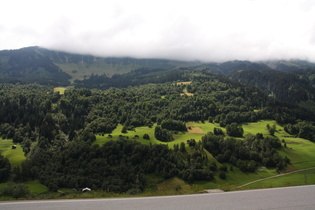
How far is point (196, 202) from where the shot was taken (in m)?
25.4

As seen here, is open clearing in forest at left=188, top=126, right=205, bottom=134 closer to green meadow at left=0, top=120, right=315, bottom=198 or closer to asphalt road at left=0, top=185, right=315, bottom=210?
green meadow at left=0, top=120, right=315, bottom=198

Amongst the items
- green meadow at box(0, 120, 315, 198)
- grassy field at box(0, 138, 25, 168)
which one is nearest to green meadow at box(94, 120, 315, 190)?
green meadow at box(0, 120, 315, 198)

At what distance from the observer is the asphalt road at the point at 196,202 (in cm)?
2423

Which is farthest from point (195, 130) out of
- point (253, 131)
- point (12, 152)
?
point (12, 152)

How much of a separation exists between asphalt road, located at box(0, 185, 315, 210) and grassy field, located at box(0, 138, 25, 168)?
9896 cm

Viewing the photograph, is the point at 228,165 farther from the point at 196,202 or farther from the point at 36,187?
the point at 196,202

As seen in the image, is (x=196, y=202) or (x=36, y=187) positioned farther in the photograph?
(x=36, y=187)

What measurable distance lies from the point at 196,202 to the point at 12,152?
13469 centimetres

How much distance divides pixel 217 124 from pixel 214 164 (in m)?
91.0

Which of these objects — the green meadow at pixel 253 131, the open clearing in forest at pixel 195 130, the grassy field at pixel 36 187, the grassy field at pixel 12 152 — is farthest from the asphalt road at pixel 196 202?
the open clearing in forest at pixel 195 130

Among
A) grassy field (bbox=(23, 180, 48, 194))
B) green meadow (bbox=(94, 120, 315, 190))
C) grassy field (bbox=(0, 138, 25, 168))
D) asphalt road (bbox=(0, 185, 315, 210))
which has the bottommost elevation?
grassy field (bbox=(0, 138, 25, 168))

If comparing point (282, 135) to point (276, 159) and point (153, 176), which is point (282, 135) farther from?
point (153, 176)

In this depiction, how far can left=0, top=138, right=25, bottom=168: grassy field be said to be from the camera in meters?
111

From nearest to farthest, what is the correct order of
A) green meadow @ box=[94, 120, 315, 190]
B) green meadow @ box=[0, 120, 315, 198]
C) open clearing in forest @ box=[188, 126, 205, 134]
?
1. green meadow @ box=[0, 120, 315, 198]
2. green meadow @ box=[94, 120, 315, 190]
3. open clearing in forest @ box=[188, 126, 205, 134]
